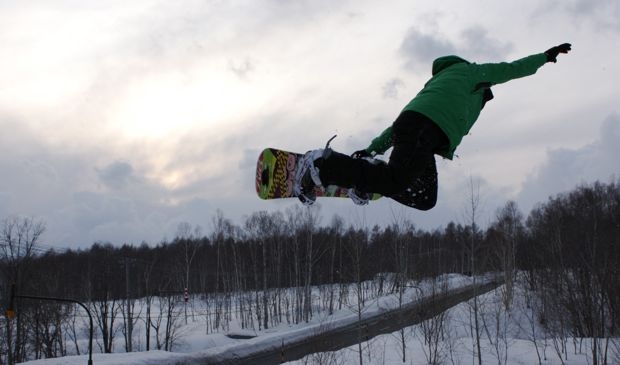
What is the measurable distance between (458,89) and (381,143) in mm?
693

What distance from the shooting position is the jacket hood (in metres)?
2.84

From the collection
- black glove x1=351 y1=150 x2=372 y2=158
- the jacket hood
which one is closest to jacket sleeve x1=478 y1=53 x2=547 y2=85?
the jacket hood

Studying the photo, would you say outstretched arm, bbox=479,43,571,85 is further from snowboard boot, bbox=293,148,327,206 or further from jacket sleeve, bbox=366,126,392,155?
snowboard boot, bbox=293,148,327,206

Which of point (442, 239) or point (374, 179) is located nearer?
point (374, 179)

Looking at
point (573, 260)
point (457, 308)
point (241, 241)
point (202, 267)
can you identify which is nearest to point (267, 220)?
point (241, 241)

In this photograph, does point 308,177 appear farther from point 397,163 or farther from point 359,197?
point 359,197

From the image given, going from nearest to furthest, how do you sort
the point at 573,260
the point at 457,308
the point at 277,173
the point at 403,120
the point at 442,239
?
the point at 403,120 < the point at 277,173 < the point at 573,260 < the point at 457,308 < the point at 442,239

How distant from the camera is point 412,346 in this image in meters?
23.5

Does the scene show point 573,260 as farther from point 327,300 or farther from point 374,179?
point 327,300

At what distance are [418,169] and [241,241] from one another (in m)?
50.1

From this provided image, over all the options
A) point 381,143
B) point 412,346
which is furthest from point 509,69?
point 412,346

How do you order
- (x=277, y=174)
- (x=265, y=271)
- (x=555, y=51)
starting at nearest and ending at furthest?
(x=555, y=51) → (x=277, y=174) → (x=265, y=271)

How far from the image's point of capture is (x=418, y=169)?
2.62m

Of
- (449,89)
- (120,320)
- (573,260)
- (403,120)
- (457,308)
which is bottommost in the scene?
(120,320)
